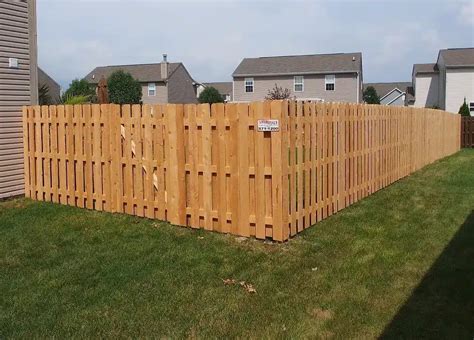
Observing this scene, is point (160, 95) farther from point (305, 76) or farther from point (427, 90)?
point (427, 90)

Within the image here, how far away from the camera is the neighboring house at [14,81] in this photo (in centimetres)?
881

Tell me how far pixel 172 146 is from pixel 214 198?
100 cm

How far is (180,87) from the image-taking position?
55.7 meters

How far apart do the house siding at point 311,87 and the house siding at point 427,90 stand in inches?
274

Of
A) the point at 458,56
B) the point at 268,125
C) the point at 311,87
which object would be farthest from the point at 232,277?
Answer: the point at 311,87

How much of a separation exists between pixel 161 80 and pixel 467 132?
33.0m

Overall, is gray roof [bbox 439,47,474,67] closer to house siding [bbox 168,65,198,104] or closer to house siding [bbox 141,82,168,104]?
house siding [bbox 168,65,198,104]

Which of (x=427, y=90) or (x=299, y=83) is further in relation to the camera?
(x=427, y=90)

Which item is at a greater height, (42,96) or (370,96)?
(370,96)

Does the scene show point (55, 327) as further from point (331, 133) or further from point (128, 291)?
point (331, 133)

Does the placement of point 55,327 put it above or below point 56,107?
below

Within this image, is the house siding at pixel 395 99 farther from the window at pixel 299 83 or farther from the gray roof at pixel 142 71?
the gray roof at pixel 142 71

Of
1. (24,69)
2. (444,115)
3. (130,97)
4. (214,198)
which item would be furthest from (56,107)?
(130,97)

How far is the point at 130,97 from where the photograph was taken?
4547cm
